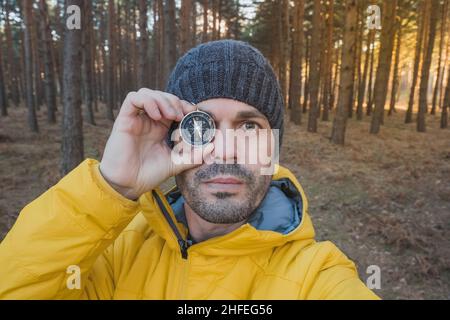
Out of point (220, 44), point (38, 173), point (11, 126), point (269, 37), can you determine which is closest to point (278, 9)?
point (269, 37)

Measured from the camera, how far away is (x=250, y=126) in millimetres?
2400

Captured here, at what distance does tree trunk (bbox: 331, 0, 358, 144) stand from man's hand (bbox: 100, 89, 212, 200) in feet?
43.9

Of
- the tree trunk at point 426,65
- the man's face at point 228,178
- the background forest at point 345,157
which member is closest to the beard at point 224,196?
the man's face at point 228,178

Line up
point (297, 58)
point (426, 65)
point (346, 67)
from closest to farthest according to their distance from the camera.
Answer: point (346, 67)
point (426, 65)
point (297, 58)

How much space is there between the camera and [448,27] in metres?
28.0

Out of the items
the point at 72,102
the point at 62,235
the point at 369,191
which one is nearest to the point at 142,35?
the point at 72,102

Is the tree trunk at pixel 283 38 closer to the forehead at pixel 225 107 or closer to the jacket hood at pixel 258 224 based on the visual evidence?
the forehead at pixel 225 107

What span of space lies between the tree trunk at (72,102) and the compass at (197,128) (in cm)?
648

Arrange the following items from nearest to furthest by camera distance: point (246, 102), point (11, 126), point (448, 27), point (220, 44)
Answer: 1. point (246, 102)
2. point (220, 44)
3. point (11, 126)
4. point (448, 27)

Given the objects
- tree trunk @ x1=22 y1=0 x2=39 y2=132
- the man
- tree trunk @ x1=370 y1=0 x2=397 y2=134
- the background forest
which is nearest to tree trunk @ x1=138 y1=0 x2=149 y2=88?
the background forest

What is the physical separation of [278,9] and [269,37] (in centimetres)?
564

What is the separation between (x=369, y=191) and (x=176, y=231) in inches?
314

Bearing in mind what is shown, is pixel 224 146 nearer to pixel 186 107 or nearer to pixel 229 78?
pixel 186 107
